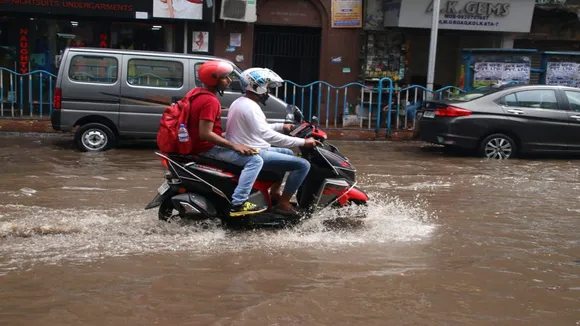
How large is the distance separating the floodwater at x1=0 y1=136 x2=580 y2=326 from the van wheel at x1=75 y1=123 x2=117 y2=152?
8.33 ft

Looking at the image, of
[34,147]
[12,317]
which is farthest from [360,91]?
[12,317]

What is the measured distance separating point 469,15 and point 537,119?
569 centimetres

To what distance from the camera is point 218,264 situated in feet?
17.6

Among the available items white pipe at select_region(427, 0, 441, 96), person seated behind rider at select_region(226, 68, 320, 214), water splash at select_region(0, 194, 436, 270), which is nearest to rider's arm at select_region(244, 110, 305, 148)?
person seated behind rider at select_region(226, 68, 320, 214)

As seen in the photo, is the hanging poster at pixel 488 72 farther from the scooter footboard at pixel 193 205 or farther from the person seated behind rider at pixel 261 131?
the scooter footboard at pixel 193 205

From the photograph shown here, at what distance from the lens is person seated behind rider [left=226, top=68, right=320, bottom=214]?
236 inches

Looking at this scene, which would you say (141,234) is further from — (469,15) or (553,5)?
(553,5)

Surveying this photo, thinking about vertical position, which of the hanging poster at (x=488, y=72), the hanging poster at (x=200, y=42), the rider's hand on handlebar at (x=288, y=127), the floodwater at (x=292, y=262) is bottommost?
the floodwater at (x=292, y=262)

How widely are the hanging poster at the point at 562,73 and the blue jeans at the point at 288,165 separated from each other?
11.1m

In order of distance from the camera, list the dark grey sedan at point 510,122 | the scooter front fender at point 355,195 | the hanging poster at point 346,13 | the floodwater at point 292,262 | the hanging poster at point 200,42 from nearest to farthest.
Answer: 1. the floodwater at point 292,262
2. the scooter front fender at point 355,195
3. the dark grey sedan at point 510,122
4. the hanging poster at point 200,42
5. the hanging poster at point 346,13

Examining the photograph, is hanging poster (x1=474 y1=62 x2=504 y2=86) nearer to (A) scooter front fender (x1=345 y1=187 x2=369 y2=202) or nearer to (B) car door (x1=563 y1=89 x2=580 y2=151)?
(B) car door (x1=563 y1=89 x2=580 y2=151)

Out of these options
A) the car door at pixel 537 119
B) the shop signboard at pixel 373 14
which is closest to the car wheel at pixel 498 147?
the car door at pixel 537 119

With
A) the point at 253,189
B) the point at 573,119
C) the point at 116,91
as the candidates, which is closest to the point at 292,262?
the point at 253,189

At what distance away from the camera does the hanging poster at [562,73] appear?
15.5 m
